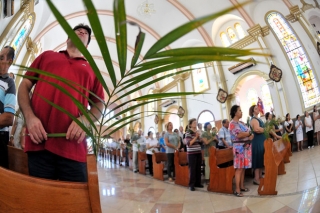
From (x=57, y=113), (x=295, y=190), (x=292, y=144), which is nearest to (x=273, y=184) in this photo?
(x=295, y=190)

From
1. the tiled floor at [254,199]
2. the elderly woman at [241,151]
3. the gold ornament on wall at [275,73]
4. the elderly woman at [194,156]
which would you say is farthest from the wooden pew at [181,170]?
the gold ornament on wall at [275,73]

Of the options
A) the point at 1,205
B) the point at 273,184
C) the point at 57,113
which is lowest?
the point at 273,184

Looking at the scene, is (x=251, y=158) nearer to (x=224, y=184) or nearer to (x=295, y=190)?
(x=224, y=184)

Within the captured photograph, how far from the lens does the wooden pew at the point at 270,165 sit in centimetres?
163

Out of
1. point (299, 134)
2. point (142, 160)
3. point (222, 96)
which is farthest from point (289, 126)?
point (222, 96)

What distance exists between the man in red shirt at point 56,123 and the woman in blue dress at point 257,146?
1809 millimetres

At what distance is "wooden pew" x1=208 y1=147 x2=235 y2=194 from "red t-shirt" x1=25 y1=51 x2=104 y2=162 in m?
1.87

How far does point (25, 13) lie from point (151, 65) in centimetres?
577

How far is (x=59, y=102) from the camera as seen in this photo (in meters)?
0.73

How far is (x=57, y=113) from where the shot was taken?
72 centimetres

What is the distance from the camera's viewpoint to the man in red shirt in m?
0.65

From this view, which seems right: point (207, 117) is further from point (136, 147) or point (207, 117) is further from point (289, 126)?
point (289, 126)

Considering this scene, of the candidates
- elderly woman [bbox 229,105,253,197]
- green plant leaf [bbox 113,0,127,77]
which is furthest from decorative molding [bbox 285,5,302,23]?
green plant leaf [bbox 113,0,127,77]

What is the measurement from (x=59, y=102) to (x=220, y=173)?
81.6 inches
